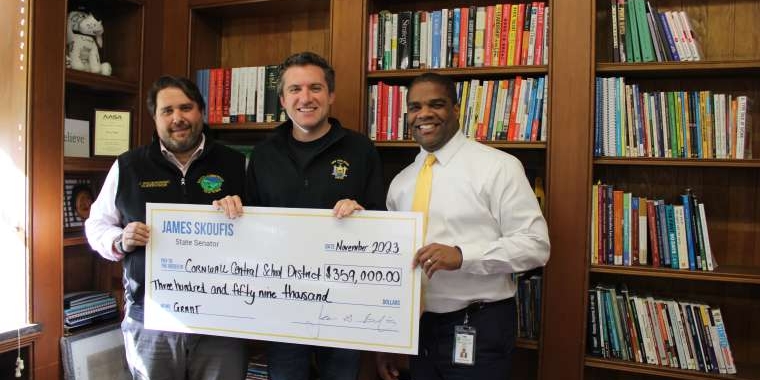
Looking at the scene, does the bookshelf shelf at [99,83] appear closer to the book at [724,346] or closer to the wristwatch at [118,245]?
the wristwatch at [118,245]

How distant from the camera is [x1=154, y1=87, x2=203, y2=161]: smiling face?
1640mm

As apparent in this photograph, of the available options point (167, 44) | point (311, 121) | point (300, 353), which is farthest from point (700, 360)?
point (167, 44)

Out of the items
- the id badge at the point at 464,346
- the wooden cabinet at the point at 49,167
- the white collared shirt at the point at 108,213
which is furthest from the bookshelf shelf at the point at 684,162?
the wooden cabinet at the point at 49,167

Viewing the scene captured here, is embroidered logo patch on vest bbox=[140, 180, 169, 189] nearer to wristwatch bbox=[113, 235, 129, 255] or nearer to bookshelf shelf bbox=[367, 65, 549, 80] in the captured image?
wristwatch bbox=[113, 235, 129, 255]

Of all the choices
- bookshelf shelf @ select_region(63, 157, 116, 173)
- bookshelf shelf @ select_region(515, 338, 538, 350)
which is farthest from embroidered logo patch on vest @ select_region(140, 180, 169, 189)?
bookshelf shelf @ select_region(515, 338, 538, 350)

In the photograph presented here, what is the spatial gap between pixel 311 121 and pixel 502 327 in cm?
87

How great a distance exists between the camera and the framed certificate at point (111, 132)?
2127 mm

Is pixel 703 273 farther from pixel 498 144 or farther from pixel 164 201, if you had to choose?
pixel 164 201

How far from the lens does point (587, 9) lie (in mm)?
1854

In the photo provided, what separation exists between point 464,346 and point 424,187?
1.63 ft

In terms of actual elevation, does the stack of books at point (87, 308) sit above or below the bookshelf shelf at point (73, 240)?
below

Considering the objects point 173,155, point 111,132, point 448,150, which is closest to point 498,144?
point 448,150

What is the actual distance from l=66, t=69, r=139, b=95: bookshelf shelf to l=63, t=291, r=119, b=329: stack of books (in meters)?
0.89

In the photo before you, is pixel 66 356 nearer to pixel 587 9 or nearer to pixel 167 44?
pixel 167 44
